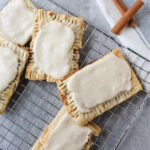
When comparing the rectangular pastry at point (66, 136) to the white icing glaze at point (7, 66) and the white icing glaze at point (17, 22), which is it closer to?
the white icing glaze at point (7, 66)

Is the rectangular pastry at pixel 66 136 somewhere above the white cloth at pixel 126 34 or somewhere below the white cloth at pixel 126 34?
below

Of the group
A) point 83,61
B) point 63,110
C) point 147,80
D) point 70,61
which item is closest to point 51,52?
point 70,61

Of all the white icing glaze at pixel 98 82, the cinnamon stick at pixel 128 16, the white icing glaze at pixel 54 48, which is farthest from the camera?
the cinnamon stick at pixel 128 16

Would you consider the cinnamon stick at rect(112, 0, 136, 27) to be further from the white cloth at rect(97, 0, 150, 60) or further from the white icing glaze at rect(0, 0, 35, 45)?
the white icing glaze at rect(0, 0, 35, 45)

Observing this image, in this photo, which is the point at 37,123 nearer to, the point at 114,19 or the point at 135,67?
the point at 135,67

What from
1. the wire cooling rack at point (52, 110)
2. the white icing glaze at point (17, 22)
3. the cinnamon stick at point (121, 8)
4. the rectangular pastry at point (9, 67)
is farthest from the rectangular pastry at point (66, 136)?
the cinnamon stick at point (121, 8)

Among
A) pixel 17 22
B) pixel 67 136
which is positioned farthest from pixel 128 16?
pixel 67 136
